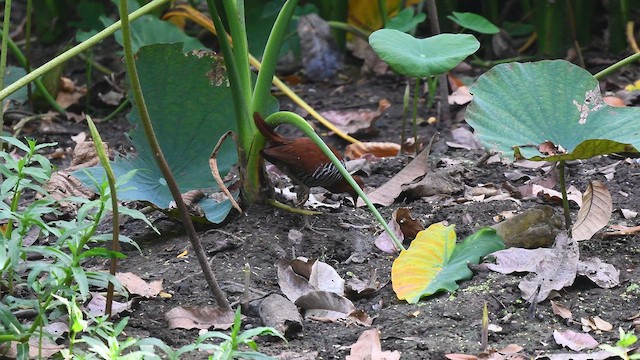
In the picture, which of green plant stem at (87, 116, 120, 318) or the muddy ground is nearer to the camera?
green plant stem at (87, 116, 120, 318)

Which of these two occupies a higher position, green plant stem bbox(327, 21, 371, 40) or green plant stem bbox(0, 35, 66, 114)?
green plant stem bbox(0, 35, 66, 114)

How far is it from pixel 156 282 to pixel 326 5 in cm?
229

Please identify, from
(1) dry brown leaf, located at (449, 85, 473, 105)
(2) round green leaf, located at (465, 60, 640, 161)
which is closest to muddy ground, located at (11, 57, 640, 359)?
(2) round green leaf, located at (465, 60, 640, 161)

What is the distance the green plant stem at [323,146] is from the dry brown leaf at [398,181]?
40 cm

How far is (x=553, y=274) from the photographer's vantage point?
173 centimetres

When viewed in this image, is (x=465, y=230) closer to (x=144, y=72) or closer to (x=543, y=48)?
(x=144, y=72)

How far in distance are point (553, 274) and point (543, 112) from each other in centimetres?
41

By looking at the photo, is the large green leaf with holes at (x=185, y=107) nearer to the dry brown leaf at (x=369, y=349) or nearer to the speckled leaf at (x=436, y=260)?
the speckled leaf at (x=436, y=260)

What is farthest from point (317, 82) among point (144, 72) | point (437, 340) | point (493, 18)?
point (437, 340)

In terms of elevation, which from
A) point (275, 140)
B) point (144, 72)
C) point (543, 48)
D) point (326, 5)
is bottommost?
point (543, 48)

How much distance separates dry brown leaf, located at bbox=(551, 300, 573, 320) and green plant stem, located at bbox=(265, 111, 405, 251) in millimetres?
321

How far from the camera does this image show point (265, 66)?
202 cm

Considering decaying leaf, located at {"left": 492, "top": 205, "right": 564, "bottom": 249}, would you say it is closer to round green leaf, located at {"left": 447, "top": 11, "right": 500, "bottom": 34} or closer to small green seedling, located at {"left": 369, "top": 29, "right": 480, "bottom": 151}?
small green seedling, located at {"left": 369, "top": 29, "right": 480, "bottom": 151}

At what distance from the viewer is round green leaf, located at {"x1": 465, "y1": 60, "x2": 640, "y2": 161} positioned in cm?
188
